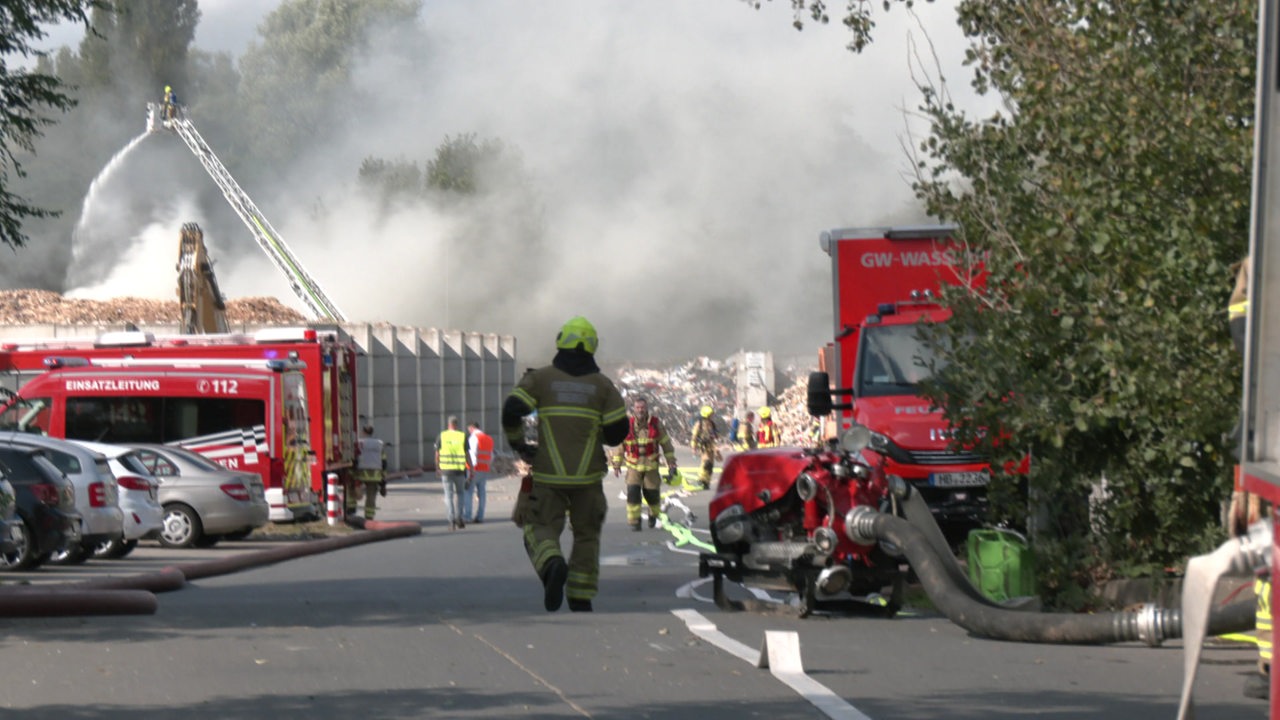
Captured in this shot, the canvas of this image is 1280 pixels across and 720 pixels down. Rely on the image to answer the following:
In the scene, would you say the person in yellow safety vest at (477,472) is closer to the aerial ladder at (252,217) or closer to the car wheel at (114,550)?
the car wheel at (114,550)

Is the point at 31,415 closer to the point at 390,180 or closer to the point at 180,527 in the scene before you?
the point at 180,527

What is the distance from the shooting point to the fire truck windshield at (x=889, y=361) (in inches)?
611

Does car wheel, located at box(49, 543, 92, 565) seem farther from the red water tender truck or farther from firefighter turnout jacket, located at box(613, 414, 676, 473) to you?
the red water tender truck

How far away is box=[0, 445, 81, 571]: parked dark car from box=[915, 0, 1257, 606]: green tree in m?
9.05

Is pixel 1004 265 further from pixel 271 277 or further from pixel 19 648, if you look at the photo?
pixel 271 277

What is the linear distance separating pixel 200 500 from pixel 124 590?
9675mm

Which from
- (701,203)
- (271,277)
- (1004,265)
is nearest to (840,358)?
(1004,265)

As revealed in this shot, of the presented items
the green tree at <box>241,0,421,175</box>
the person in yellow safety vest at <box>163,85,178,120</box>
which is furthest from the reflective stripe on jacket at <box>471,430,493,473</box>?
the green tree at <box>241,0,421,175</box>

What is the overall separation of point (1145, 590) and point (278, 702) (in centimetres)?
624

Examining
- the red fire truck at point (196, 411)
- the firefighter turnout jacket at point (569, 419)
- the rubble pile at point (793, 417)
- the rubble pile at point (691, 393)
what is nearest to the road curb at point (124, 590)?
the red fire truck at point (196, 411)

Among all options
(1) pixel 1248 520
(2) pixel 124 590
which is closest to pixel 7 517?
(2) pixel 124 590

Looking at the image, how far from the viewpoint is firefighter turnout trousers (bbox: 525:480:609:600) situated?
33.1ft

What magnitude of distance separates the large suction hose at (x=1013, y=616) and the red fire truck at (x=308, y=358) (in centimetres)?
1485

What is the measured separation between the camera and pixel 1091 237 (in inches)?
447
